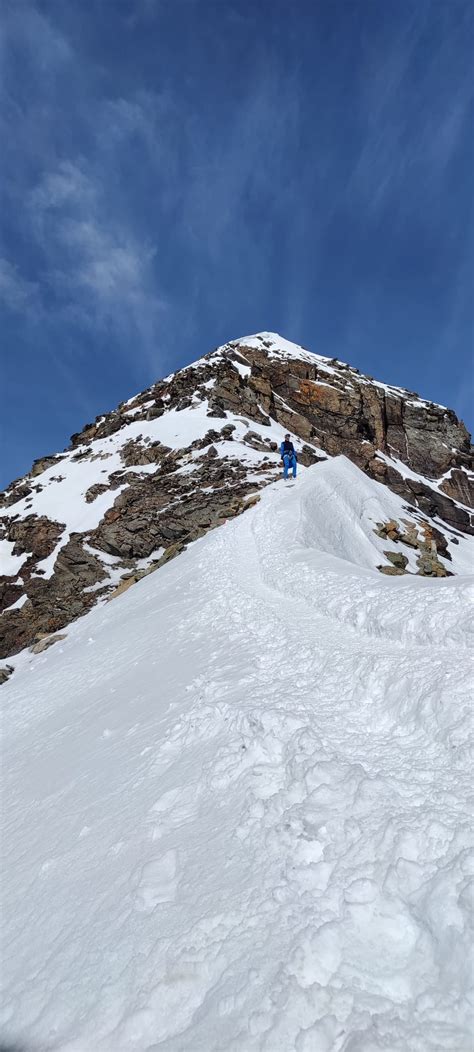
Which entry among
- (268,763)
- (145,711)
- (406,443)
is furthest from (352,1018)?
(406,443)

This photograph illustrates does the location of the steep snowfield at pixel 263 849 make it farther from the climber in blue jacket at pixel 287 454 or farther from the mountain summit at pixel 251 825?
the climber in blue jacket at pixel 287 454

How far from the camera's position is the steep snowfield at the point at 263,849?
2736 millimetres

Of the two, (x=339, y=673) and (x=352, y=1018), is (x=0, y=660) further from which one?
(x=352, y=1018)

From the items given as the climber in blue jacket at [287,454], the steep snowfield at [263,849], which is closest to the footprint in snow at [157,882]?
the steep snowfield at [263,849]

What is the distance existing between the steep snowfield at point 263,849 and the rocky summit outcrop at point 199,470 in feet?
37.7

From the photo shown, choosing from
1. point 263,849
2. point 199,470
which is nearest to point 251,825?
point 263,849

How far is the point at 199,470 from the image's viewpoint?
35031 millimetres

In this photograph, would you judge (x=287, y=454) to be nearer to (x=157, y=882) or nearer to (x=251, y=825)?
(x=251, y=825)

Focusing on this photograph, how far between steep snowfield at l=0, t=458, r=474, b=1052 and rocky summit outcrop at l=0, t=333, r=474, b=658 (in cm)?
1150

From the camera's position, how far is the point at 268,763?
499 cm

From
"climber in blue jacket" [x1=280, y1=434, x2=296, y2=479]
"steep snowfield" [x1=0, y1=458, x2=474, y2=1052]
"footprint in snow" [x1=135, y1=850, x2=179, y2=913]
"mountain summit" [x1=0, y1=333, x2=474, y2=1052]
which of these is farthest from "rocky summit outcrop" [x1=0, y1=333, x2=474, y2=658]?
"footprint in snow" [x1=135, y1=850, x2=179, y2=913]

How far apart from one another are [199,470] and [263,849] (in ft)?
105

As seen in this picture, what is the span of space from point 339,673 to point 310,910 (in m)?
Answer: 3.61

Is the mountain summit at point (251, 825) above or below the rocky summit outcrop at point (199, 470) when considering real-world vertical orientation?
below
